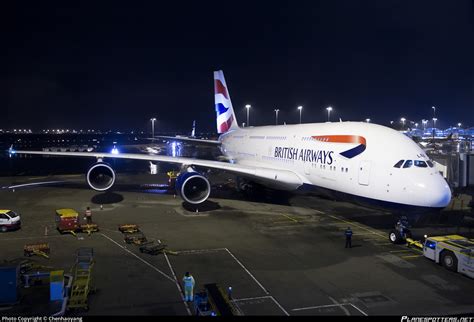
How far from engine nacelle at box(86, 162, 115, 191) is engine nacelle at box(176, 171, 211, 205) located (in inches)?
192

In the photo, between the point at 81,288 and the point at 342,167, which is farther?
the point at 342,167

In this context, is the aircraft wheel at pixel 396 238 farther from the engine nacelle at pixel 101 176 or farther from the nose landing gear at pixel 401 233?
the engine nacelle at pixel 101 176

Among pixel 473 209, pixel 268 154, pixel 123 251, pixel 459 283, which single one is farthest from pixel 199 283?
pixel 473 209

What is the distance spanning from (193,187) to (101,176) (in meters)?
6.24

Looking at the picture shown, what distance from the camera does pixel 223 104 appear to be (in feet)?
123

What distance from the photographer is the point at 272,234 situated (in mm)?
17422

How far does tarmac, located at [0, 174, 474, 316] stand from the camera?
10.3m

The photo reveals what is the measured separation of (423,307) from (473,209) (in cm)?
1598

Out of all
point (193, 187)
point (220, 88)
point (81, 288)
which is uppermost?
point (220, 88)

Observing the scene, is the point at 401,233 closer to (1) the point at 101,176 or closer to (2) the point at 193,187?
(2) the point at 193,187

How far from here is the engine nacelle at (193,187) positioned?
20.7 meters

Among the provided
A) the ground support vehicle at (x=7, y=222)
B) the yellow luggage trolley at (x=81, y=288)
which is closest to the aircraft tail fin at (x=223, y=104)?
the ground support vehicle at (x=7, y=222)

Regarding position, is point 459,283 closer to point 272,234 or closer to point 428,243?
point 428,243

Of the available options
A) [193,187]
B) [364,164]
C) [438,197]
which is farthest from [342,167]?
[193,187]
